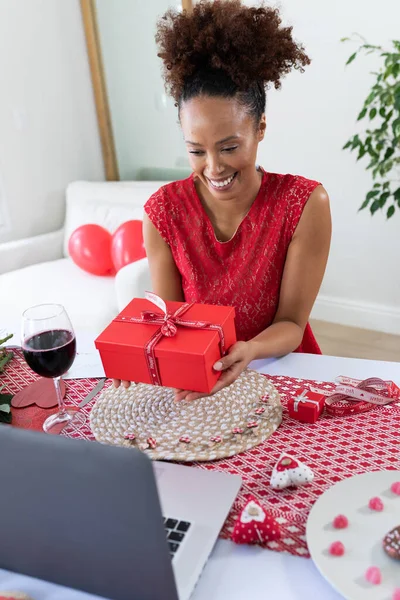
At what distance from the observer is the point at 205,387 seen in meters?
0.92

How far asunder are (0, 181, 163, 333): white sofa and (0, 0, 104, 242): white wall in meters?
0.21

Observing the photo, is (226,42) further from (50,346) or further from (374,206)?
(374,206)

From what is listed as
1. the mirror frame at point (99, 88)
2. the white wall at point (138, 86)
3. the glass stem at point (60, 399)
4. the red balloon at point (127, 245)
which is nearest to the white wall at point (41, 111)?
the mirror frame at point (99, 88)

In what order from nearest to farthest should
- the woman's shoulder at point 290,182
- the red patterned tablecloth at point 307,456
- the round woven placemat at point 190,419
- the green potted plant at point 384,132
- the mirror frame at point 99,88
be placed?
the red patterned tablecloth at point 307,456
the round woven placemat at point 190,419
the woman's shoulder at point 290,182
the green potted plant at point 384,132
the mirror frame at point 99,88

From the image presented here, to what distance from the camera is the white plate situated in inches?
23.9

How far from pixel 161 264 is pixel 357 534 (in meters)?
1.01

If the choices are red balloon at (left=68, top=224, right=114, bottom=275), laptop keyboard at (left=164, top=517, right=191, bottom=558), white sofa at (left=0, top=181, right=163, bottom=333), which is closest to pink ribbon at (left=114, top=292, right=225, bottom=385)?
laptop keyboard at (left=164, top=517, right=191, bottom=558)

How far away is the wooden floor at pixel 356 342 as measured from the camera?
290 centimetres

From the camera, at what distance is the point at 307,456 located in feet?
2.77

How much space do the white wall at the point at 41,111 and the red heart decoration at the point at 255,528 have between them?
9.67 feet

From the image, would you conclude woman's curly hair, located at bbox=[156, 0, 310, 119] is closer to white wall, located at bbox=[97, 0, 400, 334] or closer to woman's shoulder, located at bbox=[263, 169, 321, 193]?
woman's shoulder, located at bbox=[263, 169, 321, 193]

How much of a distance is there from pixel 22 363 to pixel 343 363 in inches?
27.6

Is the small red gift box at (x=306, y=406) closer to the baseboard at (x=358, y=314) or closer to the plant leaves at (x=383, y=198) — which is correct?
the plant leaves at (x=383, y=198)

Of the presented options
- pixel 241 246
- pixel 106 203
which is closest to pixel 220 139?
pixel 241 246
